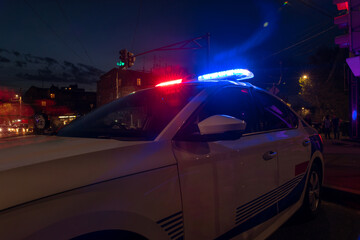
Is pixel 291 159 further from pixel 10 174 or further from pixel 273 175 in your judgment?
pixel 10 174

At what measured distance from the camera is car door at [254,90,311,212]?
2340 mm

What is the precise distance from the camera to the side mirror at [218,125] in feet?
4.84

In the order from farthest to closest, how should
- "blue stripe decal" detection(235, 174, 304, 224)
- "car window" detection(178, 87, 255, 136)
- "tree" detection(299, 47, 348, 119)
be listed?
"tree" detection(299, 47, 348, 119), "car window" detection(178, 87, 255, 136), "blue stripe decal" detection(235, 174, 304, 224)

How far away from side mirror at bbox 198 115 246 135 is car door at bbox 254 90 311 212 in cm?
101

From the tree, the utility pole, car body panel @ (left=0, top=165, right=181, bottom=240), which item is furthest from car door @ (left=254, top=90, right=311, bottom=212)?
the tree

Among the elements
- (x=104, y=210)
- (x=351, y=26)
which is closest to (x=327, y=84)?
(x=351, y=26)

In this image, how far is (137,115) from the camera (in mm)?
2635

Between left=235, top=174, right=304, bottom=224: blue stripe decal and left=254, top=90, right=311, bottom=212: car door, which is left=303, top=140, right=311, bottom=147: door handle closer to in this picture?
left=254, top=90, right=311, bottom=212: car door

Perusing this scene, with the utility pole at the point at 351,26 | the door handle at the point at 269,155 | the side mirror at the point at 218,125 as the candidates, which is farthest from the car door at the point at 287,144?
the utility pole at the point at 351,26

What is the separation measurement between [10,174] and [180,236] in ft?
3.07

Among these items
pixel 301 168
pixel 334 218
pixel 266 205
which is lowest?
pixel 334 218

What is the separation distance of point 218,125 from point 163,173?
0.50 meters

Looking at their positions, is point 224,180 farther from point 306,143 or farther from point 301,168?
point 306,143

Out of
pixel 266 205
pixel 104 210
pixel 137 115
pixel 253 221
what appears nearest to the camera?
pixel 104 210
